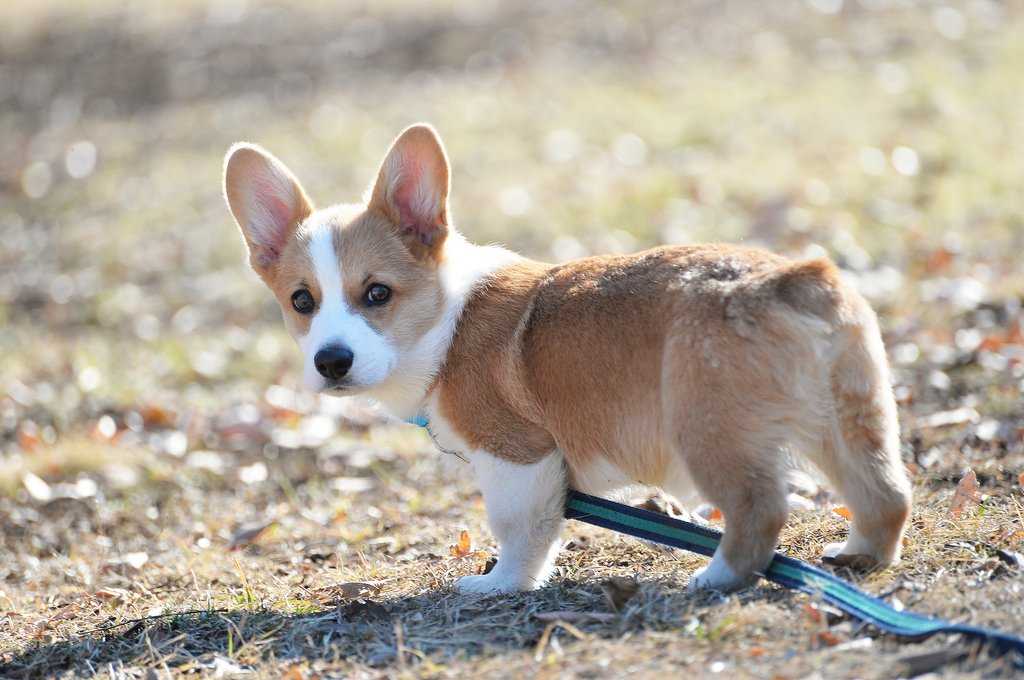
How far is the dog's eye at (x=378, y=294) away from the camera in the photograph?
390 cm

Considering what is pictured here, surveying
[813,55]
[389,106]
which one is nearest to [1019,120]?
[813,55]

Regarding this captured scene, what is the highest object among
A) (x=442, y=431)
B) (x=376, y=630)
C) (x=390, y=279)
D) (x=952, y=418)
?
(x=390, y=279)

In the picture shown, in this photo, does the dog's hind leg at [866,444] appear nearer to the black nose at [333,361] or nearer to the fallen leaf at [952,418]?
the black nose at [333,361]

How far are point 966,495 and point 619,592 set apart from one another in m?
1.41

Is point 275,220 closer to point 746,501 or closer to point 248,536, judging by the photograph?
point 248,536

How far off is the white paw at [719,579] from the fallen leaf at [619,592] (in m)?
0.16

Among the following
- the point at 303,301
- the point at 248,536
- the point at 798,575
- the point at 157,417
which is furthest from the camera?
the point at 157,417

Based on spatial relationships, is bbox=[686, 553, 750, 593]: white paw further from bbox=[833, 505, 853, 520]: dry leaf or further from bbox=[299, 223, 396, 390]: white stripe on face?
bbox=[299, 223, 396, 390]: white stripe on face

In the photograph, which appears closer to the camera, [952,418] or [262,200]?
[262,200]

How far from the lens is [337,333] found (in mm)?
3732

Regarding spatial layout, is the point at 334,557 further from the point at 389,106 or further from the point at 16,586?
the point at 389,106

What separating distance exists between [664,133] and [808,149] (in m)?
1.36

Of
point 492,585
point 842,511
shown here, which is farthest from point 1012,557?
point 492,585

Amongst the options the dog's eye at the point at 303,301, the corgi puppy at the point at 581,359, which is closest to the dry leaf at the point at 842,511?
the corgi puppy at the point at 581,359
